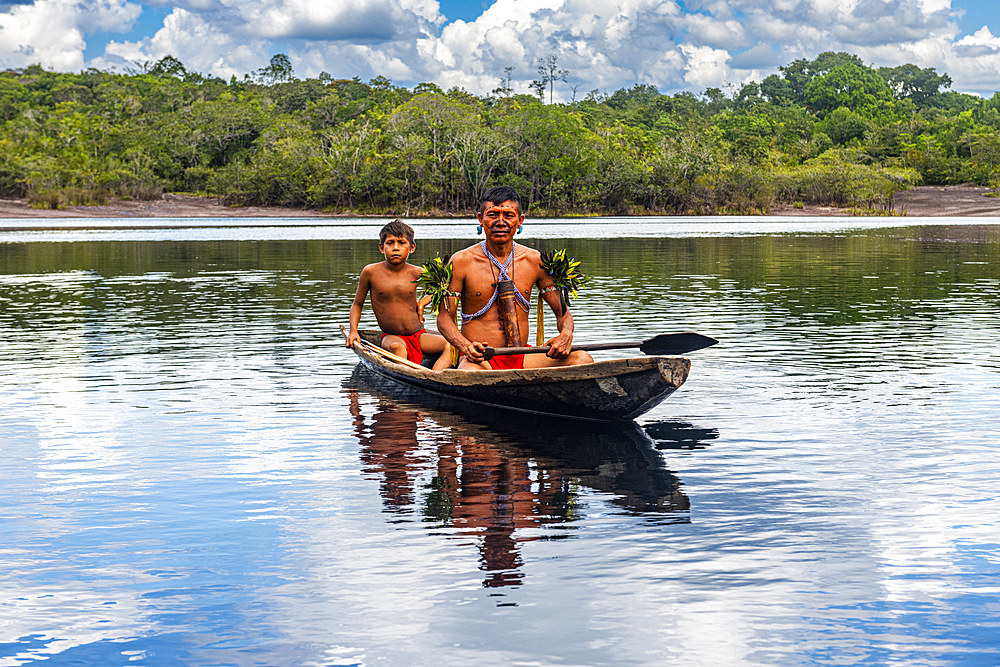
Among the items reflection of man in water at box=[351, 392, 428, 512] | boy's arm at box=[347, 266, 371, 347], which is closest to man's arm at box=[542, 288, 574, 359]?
reflection of man in water at box=[351, 392, 428, 512]

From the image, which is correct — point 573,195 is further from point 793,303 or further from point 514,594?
point 514,594

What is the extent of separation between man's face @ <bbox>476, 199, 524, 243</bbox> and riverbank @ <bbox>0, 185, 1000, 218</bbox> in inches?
3432

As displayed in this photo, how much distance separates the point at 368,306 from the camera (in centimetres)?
2270

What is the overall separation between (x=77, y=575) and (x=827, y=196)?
10847cm

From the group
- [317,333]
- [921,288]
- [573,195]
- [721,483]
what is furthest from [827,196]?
[721,483]

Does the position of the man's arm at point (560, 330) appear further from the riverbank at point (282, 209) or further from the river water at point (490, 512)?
the riverbank at point (282, 209)

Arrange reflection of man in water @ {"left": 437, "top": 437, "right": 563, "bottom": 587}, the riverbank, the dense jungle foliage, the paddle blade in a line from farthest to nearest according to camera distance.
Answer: the dense jungle foliage, the riverbank, the paddle blade, reflection of man in water @ {"left": 437, "top": 437, "right": 563, "bottom": 587}

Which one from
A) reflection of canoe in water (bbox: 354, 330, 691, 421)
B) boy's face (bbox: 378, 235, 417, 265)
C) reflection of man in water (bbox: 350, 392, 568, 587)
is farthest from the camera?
boy's face (bbox: 378, 235, 417, 265)

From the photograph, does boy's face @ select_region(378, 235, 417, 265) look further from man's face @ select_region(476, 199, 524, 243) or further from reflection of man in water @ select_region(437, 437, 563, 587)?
reflection of man in water @ select_region(437, 437, 563, 587)

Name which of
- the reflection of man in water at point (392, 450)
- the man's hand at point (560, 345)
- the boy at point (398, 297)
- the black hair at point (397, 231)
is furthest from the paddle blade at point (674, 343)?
the black hair at point (397, 231)

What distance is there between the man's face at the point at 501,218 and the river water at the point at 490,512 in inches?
70.9

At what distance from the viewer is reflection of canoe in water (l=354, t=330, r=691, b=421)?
9.45 m

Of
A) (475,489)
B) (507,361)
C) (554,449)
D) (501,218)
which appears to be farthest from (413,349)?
(475,489)

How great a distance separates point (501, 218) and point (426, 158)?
92.6 meters
